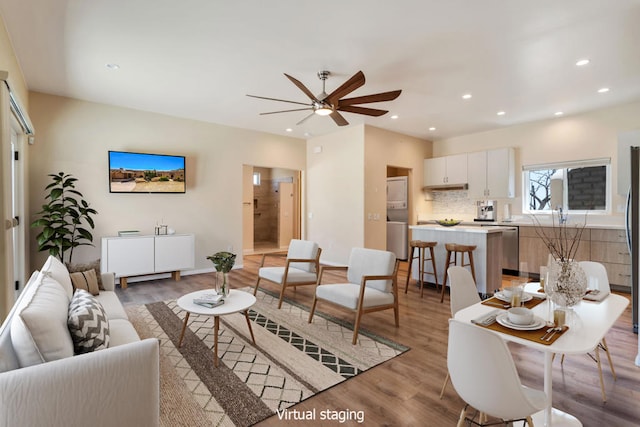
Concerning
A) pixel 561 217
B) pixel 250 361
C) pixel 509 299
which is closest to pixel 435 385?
pixel 509 299

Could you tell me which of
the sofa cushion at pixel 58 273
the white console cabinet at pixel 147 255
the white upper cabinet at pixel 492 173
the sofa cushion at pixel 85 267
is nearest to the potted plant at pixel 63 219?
the white console cabinet at pixel 147 255

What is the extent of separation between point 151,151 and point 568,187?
24.0ft

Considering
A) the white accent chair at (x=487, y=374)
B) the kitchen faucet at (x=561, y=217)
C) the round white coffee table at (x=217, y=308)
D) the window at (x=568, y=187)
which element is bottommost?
the round white coffee table at (x=217, y=308)

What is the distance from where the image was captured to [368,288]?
3.33 meters

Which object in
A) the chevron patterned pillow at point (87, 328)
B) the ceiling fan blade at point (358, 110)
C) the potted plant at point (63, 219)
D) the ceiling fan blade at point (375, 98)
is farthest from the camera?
the potted plant at point (63, 219)

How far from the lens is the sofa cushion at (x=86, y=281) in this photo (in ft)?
9.46

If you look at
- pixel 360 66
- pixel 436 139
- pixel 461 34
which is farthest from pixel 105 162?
pixel 436 139

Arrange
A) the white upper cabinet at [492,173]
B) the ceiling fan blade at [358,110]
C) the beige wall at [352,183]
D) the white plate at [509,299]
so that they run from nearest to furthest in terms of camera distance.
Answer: the white plate at [509,299] < the ceiling fan blade at [358,110] < the white upper cabinet at [492,173] < the beige wall at [352,183]

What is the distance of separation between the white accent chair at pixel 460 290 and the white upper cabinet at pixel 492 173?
14.9 feet

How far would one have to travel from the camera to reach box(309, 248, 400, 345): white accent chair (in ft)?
9.85

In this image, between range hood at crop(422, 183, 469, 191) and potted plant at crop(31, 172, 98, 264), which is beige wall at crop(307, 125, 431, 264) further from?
potted plant at crop(31, 172, 98, 264)

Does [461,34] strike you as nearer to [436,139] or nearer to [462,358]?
[462,358]

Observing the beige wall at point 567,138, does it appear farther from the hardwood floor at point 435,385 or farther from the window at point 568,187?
the hardwood floor at point 435,385

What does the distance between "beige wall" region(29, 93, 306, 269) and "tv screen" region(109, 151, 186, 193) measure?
0.42 ft
